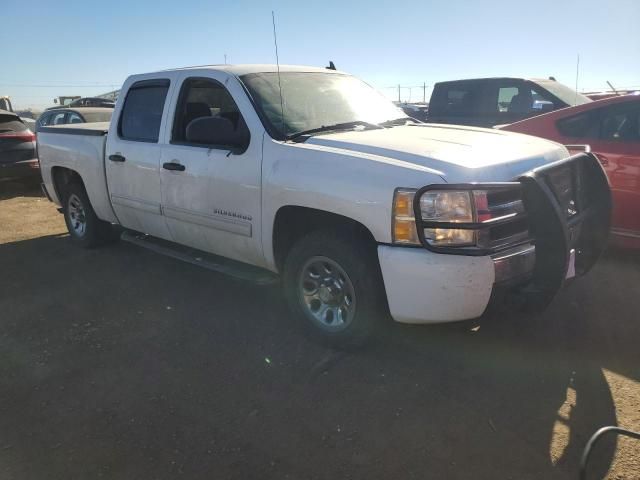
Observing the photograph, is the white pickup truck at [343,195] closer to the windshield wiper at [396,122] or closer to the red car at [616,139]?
the windshield wiper at [396,122]

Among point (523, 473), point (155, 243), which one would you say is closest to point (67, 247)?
point (155, 243)

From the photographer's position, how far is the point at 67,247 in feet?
20.7

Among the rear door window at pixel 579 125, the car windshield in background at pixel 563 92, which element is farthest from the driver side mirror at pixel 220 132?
the car windshield in background at pixel 563 92

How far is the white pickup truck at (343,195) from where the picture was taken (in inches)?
113

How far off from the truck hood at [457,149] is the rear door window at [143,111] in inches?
71.8

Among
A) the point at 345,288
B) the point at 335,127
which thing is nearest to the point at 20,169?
the point at 335,127

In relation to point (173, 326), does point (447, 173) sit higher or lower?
higher

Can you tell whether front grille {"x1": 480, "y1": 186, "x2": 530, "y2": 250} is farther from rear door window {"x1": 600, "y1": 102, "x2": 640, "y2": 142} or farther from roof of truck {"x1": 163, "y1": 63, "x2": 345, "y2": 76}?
rear door window {"x1": 600, "y1": 102, "x2": 640, "y2": 142}

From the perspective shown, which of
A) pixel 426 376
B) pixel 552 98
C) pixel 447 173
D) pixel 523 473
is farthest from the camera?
pixel 552 98

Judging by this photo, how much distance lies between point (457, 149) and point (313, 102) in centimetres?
136

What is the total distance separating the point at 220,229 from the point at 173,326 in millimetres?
829

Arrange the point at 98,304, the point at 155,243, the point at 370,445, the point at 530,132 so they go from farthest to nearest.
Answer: the point at 530,132 < the point at 155,243 < the point at 98,304 < the point at 370,445

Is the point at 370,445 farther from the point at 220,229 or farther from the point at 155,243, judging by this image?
the point at 155,243

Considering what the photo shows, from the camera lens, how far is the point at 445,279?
9.29 ft
